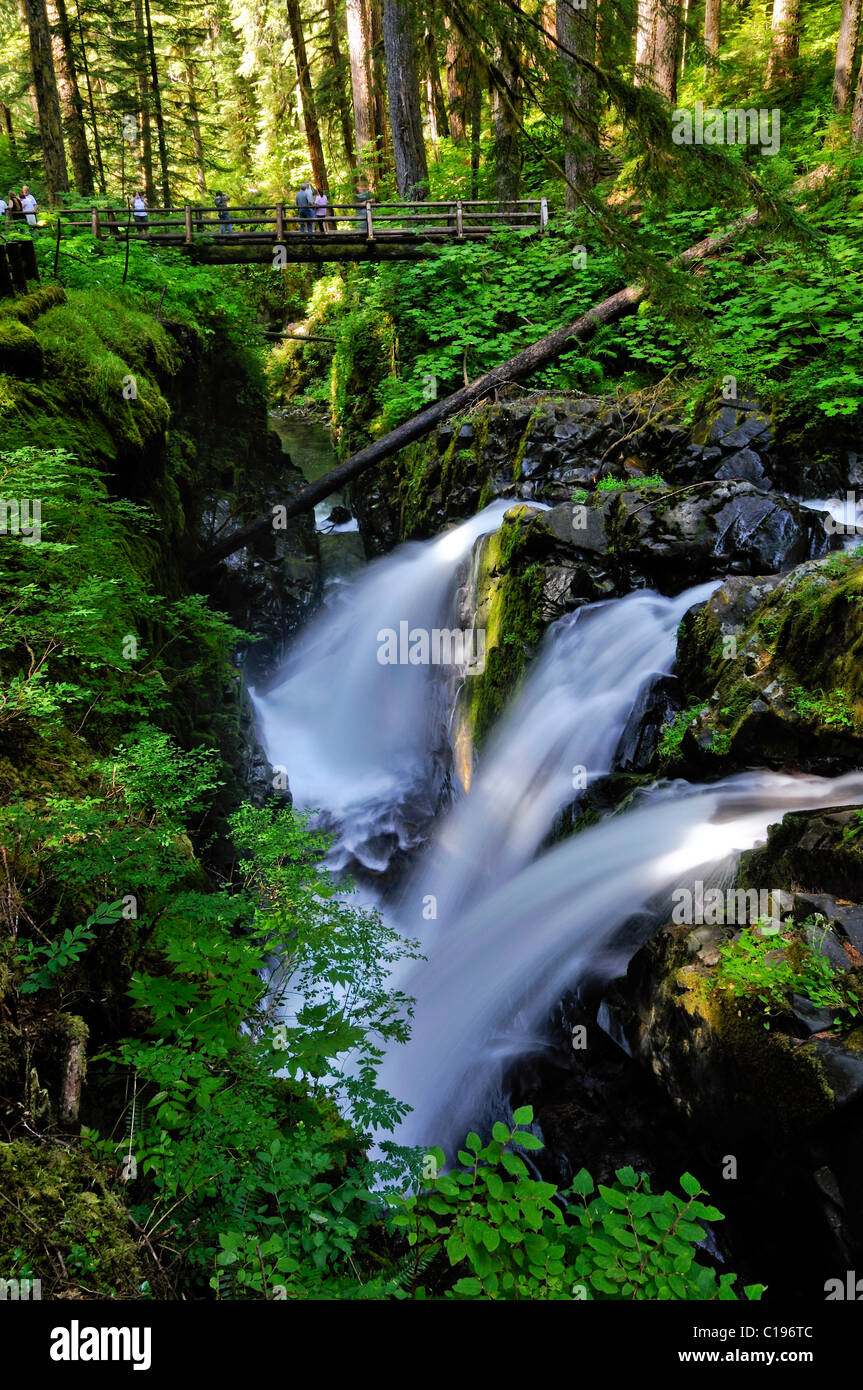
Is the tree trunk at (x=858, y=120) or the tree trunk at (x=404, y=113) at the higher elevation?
the tree trunk at (x=404, y=113)

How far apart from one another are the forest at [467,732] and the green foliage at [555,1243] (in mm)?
19

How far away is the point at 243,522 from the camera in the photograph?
12.8 m

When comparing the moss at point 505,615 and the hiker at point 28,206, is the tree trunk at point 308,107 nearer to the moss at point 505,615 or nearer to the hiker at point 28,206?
the hiker at point 28,206

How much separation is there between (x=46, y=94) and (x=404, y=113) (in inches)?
265

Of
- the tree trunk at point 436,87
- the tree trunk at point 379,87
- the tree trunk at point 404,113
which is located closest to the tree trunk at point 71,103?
the tree trunk at point 379,87

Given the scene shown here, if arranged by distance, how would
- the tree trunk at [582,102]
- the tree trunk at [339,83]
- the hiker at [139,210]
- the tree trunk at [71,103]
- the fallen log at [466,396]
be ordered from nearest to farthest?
the tree trunk at [582,102]
the fallen log at [466,396]
the hiker at [139,210]
the tree trunk at [71,103]
the tree trunk at [339,83]

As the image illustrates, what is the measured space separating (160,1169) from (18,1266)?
0.57m

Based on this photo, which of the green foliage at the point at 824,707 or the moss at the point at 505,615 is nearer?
the green foliage at the point at 824,707

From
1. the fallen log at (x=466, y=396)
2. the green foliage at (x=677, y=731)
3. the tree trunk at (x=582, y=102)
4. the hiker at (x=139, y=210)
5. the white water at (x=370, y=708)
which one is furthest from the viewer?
the hiker at (x=139, y=210)

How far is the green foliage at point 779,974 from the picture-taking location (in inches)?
131

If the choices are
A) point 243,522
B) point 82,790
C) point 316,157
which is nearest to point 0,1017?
point 82,790

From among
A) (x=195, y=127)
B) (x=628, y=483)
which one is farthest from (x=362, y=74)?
(x=628, y=483)

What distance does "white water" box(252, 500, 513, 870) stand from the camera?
10.1m

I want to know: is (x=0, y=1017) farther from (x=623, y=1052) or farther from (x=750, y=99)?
(x=750, y=99)
